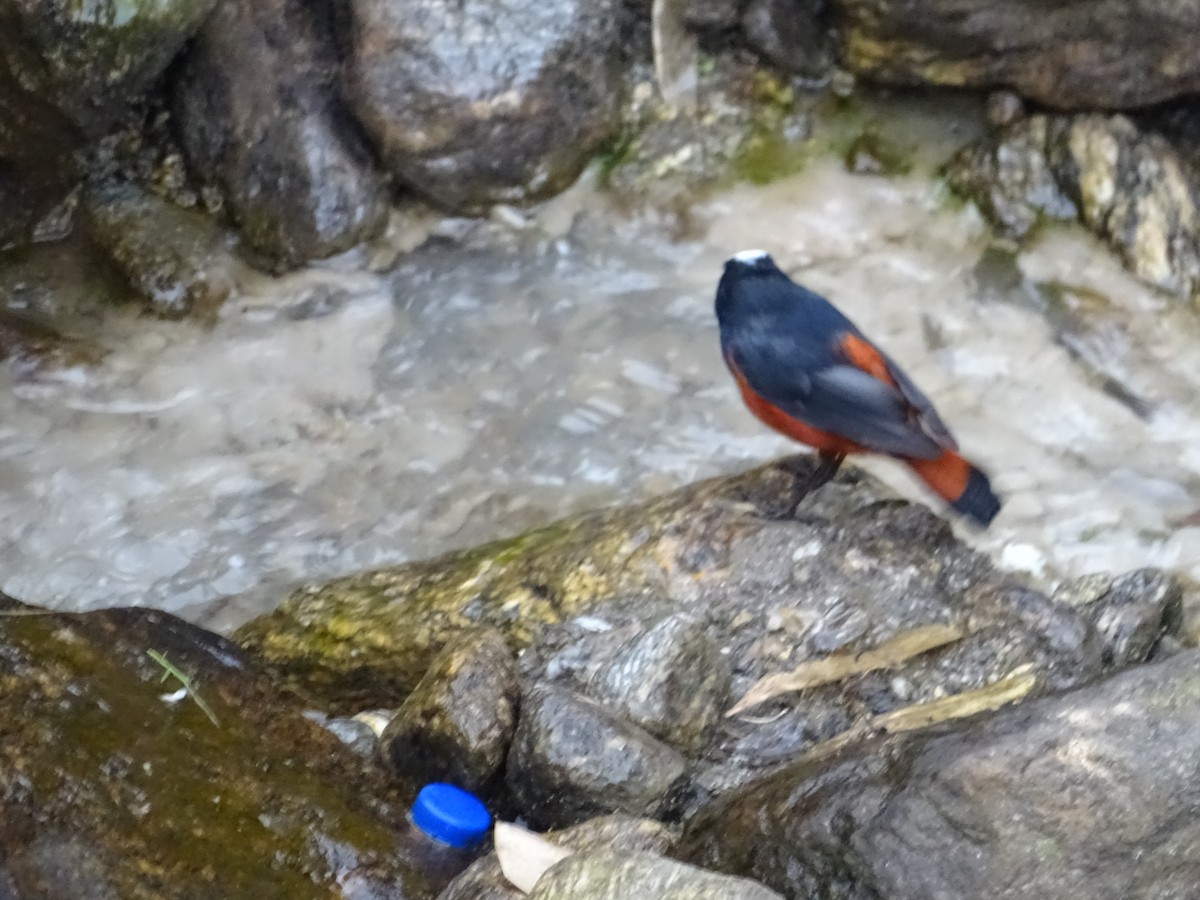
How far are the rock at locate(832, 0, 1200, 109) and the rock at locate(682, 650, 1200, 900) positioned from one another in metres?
3.59

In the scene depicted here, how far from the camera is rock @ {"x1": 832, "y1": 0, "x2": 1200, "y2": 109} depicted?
4.59 metres

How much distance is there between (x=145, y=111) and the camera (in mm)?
5145

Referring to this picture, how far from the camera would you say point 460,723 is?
96.3 inches

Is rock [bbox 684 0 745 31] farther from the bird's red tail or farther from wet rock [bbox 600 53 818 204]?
the bird's red tail

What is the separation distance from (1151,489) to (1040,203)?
1.49m

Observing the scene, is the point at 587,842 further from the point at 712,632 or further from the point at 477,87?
the point at 477,87

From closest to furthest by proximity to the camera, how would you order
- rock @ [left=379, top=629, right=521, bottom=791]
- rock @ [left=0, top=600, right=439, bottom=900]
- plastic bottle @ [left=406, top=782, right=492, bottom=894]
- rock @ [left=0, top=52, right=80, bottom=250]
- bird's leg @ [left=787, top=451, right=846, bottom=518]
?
rock @ [left=0, top=600, right=439, bottom=900]
plastic bottle @ [left=406, top=782, right=492, bottom=894]
rock @ [left=379, top=629, right=521, bottom=791]
bird's leg @ [left=787, top=451, right=846, bottom=518]
rock @ [left=0, top=52, right=80, bottom=250]

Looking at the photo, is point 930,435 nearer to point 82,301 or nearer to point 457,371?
point 457,371

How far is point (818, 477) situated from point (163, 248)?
3.20m

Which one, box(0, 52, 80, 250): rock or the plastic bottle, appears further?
box(0, 52, 80, 250): rock

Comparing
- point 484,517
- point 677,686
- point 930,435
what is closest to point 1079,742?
point 677,686

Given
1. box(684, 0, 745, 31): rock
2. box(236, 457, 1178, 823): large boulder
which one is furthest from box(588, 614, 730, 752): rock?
box(684, 0, 745, 31): rock

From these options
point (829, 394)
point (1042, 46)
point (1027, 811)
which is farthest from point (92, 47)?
point (1027, 811)

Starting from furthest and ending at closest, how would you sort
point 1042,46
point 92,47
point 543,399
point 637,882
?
point 1042,46, point 543,399, point 92,47, point 637,882
